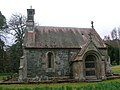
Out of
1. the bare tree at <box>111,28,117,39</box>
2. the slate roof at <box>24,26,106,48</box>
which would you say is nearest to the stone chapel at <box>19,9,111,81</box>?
the slate roof at <box>24,26,106,48</box>

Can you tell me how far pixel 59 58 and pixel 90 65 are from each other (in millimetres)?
4291

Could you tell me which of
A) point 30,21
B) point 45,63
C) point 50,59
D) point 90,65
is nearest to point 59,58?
point 50,59

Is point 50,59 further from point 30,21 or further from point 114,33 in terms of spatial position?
point 114,33

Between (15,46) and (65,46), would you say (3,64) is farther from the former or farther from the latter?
(65,46)

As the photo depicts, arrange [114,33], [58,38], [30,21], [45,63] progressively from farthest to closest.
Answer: [114,33]
[30,21]
[58,38]
[45,63]

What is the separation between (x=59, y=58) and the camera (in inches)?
1228

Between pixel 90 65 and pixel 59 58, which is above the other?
pixel 59 58

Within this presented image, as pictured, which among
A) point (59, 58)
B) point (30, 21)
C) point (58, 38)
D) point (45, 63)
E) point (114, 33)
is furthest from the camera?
point (114, 33)

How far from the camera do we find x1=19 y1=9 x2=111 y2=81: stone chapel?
29438mm

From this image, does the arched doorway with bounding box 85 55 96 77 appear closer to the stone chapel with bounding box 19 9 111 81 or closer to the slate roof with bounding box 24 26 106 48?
the stone chapel with bounding box 19 9 111 81

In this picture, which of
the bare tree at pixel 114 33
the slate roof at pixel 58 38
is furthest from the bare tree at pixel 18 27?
the bare tree at pixel 114 33

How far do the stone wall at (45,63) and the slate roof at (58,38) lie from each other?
805 mm

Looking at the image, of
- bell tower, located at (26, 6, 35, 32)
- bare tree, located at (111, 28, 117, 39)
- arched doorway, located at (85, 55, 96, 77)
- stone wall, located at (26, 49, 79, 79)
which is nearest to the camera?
arched doorway, located at (85, 55, 96, 77)

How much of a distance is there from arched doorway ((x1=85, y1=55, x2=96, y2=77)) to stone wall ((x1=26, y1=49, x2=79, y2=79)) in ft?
7.70
